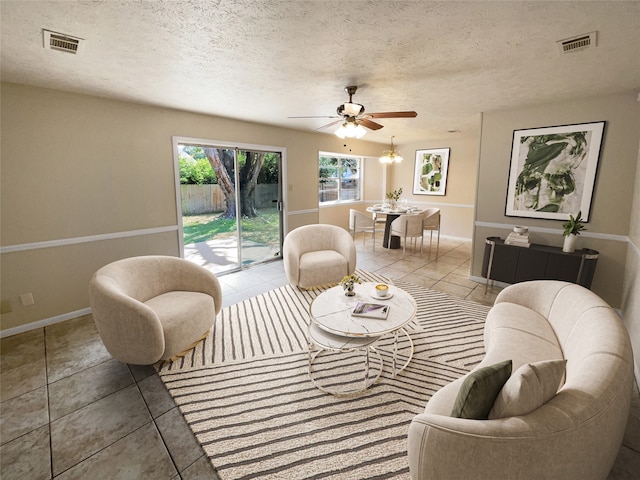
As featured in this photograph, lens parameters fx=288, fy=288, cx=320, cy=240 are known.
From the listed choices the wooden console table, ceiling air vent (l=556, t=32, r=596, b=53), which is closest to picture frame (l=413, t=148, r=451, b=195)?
the wooden console table

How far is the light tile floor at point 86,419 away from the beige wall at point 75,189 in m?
0.54

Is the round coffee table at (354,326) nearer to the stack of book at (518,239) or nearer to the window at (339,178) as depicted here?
the stack of book at (518,239)

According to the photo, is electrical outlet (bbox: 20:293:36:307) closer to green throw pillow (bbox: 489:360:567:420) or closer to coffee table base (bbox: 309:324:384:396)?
coffee table base (bbox: 309:324:384:396)

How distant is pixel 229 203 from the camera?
4953 mm

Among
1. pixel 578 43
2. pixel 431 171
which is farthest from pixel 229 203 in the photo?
pixel 431 171

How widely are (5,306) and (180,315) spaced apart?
6.87 ft

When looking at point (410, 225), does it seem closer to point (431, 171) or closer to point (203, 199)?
point (431, 171)

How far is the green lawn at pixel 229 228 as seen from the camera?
464cm

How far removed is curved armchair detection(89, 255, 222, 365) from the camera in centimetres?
219

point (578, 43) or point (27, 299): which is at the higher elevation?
point (578, 43)

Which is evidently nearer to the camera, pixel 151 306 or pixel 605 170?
pixel 151 306

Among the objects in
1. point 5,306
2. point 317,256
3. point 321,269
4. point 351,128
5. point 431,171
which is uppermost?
point 351,128

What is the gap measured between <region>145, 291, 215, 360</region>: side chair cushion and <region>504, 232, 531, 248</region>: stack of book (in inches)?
150

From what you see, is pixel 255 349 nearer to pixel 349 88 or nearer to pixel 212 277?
pixel 212 277
